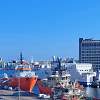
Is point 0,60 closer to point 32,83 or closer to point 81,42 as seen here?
point 81,42

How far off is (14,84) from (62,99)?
26342 mm

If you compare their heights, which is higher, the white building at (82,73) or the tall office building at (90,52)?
the tall office building at (90,52)

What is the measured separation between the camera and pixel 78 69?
100875 mm

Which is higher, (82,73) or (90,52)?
(90,52)

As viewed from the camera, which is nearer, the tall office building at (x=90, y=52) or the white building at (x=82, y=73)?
the white building at (x=82, y=73)

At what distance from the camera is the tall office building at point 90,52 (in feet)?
387

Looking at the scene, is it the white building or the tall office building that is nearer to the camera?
the white building

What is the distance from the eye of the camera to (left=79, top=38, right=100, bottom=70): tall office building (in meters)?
118

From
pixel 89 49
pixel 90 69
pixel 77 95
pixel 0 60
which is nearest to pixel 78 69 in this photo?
pixel 90 69

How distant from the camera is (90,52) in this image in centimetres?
11844

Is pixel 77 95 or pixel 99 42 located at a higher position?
pixel 99 42

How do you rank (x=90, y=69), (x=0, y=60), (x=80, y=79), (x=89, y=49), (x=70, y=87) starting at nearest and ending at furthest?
1. (x=70, y=87)
2. (x=80, y=79)
3. (x=90, y=69)
4. (x=89, y=49)
5. (x=0, y=60)

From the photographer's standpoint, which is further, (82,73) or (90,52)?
(90,52)

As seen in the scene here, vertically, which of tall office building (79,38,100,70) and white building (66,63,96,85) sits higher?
tall office building (79,38,100,70)
